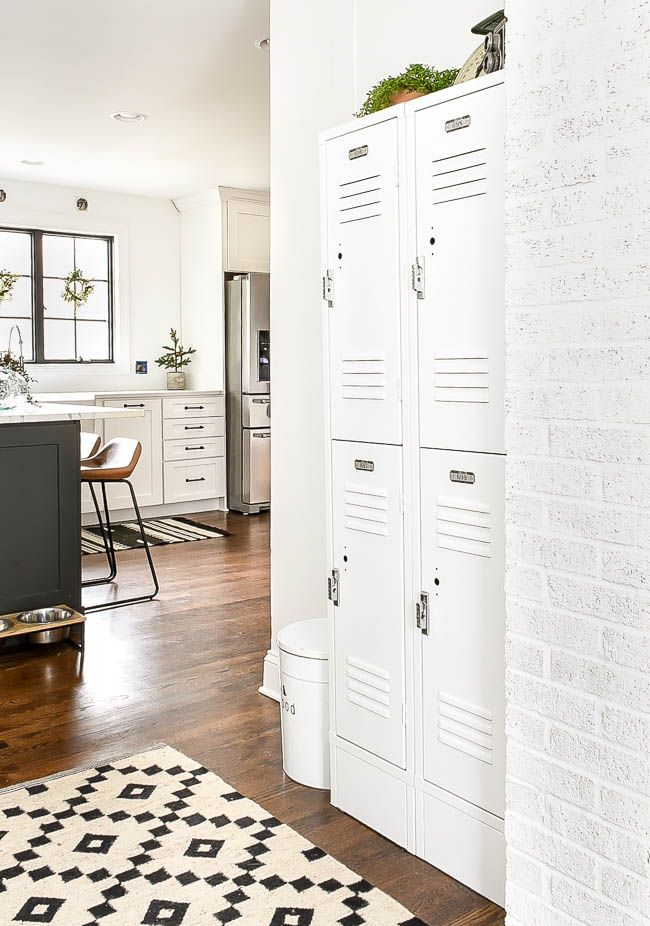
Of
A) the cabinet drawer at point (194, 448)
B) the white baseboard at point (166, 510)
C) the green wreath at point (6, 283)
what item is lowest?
the white baseboard at point (166, 510)

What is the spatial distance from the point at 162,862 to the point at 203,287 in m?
5.83

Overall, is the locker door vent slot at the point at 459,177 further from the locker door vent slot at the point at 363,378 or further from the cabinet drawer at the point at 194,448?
the cabinet drawer at the point at 194,448

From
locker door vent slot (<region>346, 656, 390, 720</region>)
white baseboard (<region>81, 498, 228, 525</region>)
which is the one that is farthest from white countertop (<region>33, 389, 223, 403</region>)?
locker door vent slot (<region>346, 656, 390, 720</region>)

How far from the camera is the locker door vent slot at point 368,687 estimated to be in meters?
2.24

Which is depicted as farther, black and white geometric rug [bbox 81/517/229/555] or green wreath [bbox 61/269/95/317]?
green wreath [bbox 61/269/95/317]

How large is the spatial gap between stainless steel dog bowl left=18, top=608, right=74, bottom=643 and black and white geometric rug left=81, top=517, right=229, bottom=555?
6.47ft

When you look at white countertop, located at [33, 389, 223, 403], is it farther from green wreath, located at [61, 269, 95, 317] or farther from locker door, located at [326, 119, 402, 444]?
locker door, located at [326, 119, 402, 444]

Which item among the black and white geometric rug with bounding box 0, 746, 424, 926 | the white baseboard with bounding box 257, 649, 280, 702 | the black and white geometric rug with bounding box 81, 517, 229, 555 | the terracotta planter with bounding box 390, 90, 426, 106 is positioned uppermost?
the terracotta planter with bounding box 390, 90, 426, 106

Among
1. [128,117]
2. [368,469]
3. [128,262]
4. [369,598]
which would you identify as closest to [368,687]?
[369,598]

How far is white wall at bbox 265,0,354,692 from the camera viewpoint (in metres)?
2.95

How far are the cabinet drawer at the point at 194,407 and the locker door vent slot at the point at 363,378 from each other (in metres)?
4.92

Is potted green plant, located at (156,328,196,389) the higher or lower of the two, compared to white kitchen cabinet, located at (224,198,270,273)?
lower

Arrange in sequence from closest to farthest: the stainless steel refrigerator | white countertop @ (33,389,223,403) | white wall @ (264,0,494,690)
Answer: white wall @ (264,0,494,690), white countertop @ (33,389,223,403), the stainless steel refrigerator

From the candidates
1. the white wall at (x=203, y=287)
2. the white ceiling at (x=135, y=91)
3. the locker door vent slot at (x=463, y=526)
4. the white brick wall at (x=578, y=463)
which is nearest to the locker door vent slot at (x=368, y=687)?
the locker door vent slot at (x=463, y=526)
